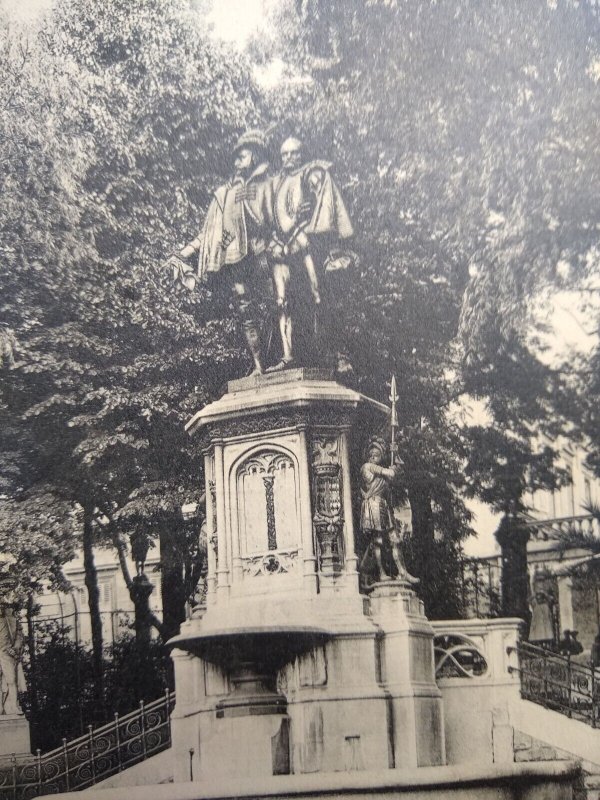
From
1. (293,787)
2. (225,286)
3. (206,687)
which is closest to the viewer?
(293,787)

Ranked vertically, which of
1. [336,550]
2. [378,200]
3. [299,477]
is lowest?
[336,550]

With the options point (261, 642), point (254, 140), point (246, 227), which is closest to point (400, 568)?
point (261, 642)

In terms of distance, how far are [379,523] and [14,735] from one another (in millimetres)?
1732

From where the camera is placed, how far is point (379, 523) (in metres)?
4.40

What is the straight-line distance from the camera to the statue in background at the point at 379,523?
4.39 meters

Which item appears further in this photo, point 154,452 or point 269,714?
point 154,452

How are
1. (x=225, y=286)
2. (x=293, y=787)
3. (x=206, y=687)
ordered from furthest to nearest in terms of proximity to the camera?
(x=225, y=286), (x=206, y=687), (x=293, y=787)

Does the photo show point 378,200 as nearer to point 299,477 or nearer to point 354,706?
point 299,477

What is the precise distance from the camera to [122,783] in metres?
4.43

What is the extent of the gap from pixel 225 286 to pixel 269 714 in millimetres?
1739

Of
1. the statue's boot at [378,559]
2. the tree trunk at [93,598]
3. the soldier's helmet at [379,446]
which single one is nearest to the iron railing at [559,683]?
the statue's boot at [378,559]

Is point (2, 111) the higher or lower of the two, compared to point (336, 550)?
higher

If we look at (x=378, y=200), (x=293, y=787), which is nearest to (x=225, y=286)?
(x=378, y=200)

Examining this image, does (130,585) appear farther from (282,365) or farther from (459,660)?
(459,660)
